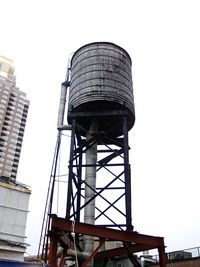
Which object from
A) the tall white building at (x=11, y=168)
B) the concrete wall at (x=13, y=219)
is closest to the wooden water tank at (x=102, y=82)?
the concrete wall at (x=13, y=219)

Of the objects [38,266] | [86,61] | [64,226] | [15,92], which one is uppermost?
[15,92]

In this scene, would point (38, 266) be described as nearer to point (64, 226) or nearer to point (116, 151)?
point (64, 226)

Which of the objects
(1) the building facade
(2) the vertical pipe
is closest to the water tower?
(2) the vertical pipe

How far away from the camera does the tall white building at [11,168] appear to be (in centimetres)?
2016

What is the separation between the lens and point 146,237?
13000mm

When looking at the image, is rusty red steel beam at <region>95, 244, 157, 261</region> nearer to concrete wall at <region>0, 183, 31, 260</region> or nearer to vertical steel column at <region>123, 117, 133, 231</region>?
vertical steel column at <region>123, 117, 133, 231</region>

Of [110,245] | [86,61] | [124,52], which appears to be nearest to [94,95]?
[86,61]

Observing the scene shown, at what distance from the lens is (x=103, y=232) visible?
11977 mm

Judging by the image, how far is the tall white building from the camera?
2016 cm

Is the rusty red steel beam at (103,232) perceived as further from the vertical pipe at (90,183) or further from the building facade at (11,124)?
the building facade at (11,124)

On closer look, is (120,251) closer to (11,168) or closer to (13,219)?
(13,219)

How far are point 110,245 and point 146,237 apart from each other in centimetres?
2251

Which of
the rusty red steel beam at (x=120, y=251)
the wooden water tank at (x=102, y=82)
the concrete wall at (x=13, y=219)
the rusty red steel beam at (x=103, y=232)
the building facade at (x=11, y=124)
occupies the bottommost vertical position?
the rusty red steel beam at (x=120, y=251)

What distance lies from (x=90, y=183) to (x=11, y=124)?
8815 centimetres
